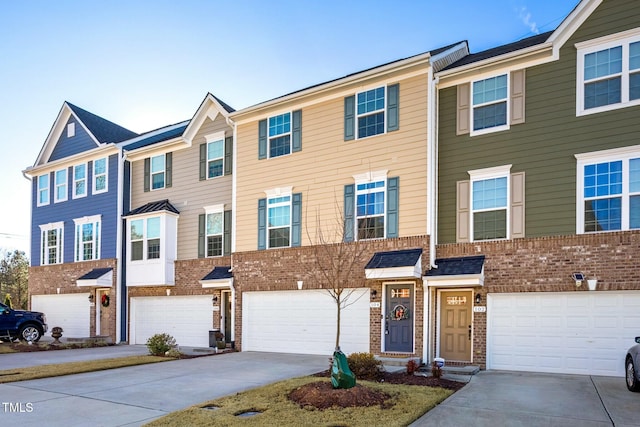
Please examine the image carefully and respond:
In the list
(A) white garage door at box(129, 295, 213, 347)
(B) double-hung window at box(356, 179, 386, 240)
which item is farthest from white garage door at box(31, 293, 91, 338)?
(B) double-hung window at box(356, 179, 386, 240)

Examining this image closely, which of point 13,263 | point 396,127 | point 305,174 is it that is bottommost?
point 13,263

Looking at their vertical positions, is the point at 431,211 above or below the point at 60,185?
below

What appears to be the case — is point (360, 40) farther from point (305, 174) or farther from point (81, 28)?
point (81, 28)

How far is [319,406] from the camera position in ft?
27.1

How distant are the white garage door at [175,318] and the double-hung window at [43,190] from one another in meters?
8.22

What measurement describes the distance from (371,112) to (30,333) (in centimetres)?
1670

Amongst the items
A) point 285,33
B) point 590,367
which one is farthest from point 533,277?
point 285,33

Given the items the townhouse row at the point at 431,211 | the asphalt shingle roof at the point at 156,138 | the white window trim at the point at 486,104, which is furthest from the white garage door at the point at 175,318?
the white window trim at the point at 486,104

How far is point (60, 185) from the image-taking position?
24.3 m

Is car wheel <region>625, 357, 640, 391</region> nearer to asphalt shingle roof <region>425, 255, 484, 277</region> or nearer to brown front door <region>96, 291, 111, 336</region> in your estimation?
asphalt shingle roof <region>425, 255, 484, 277</region>

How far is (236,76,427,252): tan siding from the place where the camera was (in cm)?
1380

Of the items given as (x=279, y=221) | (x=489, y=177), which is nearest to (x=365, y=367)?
(x=489, y=177)

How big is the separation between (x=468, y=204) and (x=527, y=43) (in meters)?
4.98

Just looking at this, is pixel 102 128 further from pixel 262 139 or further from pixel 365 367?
pixel 365 367
